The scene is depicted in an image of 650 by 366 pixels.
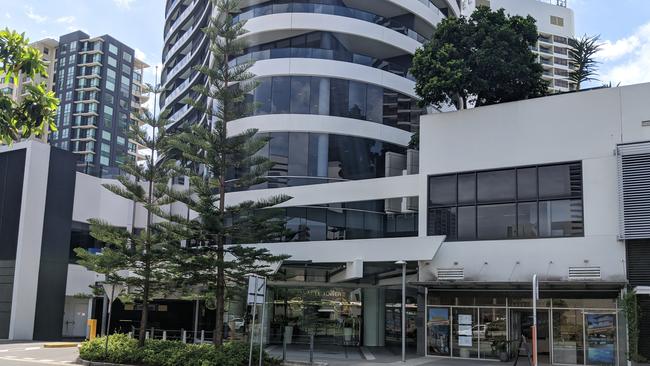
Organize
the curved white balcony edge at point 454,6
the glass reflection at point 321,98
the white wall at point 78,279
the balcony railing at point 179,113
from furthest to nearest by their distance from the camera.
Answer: the balcony railing at point 179,113
the curved white balcony edge at point 454,6
the white wall at point 78,279
the glass reflection at point 321,98

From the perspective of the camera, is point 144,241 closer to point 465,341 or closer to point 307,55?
point 465,341

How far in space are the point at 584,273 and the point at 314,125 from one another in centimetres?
1578

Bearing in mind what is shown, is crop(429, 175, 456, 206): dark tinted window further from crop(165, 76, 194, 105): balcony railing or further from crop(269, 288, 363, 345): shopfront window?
crop(165, 76, 194, 105): balcony railing

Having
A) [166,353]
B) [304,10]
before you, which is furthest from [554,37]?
[166,353]

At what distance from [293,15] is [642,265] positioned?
21736 millimetres

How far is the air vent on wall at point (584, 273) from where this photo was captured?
2145cm

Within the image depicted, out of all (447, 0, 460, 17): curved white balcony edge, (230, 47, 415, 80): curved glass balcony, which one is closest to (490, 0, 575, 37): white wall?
(447, 0, 460, 17): curved white balcony edge

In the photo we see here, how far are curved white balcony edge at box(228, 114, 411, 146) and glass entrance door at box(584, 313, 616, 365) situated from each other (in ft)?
50.8

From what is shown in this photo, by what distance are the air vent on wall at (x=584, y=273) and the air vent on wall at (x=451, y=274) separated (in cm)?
380

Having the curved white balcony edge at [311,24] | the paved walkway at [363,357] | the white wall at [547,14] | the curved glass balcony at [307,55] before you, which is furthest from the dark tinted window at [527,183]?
the white wall at [547,14]

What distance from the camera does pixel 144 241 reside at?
23.8 meters

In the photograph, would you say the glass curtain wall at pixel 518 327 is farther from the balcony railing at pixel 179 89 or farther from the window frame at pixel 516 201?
the balcony railing at pixel 179 89

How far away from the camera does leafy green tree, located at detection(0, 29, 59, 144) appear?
607cm

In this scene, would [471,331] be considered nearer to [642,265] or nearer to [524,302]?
[524,302]
